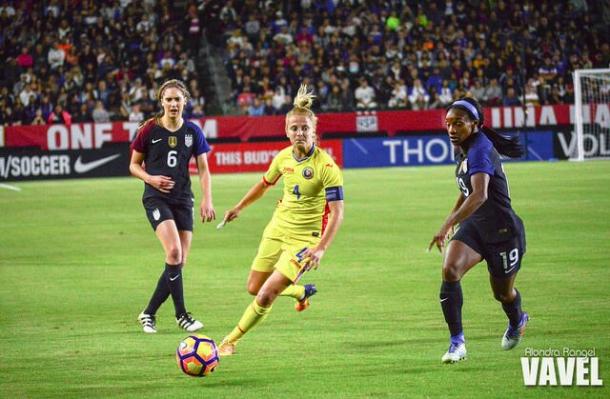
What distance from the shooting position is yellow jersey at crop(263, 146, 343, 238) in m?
9.22

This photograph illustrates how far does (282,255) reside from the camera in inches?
362

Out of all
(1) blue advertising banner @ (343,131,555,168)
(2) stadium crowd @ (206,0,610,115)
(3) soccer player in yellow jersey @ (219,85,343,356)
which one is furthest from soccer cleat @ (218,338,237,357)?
(2) stadium crowd @ (206,0,610,115)

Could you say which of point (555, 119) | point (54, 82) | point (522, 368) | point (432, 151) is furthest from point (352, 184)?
point (522, 368)

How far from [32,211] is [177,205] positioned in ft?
47.7

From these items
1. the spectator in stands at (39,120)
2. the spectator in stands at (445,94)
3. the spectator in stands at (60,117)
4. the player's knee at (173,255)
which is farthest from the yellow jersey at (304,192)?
the spectator in stands at (445,94)

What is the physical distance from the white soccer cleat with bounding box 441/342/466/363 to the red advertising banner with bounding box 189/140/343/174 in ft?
91.5

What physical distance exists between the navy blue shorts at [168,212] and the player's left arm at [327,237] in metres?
2.34

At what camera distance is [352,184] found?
29797 millimetres

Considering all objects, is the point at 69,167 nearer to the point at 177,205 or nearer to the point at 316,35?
the point at 316,35

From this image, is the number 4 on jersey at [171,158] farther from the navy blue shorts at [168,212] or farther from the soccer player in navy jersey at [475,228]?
the soccer player in navy jersey at [475,228]

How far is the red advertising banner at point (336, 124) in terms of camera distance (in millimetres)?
35688

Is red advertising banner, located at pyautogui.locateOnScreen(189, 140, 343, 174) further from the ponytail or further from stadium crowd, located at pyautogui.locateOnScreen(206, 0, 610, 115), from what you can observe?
the ponytail

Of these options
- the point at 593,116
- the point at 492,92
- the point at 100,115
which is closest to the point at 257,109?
the point at 100,115

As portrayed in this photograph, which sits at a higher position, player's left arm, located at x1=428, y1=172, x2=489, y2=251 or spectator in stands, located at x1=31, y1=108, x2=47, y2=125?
spectator in stands, located at x1=31, y1=108, x2=47, y2=125
